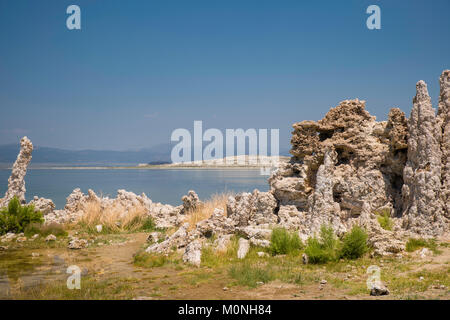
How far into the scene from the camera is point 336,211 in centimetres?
970

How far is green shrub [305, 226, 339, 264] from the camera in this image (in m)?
7.69

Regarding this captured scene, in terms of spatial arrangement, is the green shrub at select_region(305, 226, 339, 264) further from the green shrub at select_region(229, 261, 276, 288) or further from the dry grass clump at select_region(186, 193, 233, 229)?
the dry grass clump at select_region(186, 193, 233, 229)

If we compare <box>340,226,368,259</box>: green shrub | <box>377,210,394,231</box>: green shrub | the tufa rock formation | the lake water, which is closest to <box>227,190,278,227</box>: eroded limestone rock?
<box>377,210,394,231</box>: green shrub

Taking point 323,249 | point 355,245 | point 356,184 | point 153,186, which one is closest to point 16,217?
point 323,249

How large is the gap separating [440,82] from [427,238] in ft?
13.7

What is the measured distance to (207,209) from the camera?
43.1ft

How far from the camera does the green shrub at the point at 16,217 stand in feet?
39.6

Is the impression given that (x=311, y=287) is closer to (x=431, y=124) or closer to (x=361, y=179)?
(x=361, y=179)

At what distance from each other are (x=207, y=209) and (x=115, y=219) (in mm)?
3603

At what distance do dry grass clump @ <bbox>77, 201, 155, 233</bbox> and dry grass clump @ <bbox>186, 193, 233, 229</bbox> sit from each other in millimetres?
1882

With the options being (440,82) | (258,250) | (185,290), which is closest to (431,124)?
(440,82)

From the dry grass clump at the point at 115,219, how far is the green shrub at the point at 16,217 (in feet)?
5.59

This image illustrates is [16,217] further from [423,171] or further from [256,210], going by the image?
[423,171]
